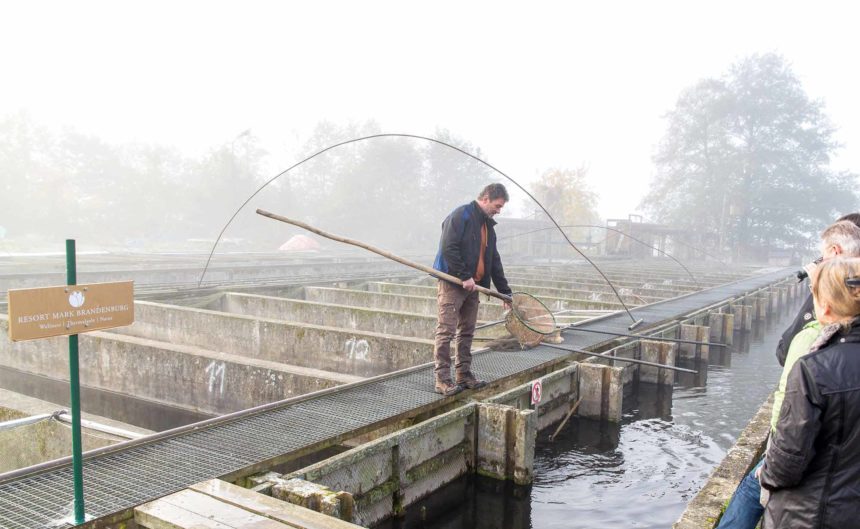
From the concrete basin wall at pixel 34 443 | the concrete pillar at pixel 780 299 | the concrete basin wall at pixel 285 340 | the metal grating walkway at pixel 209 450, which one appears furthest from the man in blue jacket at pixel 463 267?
the concrete pillar at pixel 780 299

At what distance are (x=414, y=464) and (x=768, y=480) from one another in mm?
3679

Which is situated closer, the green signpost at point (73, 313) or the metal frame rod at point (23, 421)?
the green signpost at point (73, 313)

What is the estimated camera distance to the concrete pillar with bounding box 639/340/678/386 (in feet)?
34.5

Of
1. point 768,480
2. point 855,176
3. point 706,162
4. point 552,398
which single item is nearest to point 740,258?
point 706,162

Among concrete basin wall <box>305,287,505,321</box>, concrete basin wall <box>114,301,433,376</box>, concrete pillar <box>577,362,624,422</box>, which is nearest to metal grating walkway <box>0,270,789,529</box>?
concrete pillar <box>577,362,624,422</box>

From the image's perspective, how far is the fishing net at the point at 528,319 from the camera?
8227 millimetres

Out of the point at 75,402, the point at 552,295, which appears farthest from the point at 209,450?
the point at 552,295

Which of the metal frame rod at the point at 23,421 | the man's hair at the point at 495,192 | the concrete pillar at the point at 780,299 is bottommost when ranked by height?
the concrete pillar at the point at 780,299

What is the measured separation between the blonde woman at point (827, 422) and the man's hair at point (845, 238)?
1.13m

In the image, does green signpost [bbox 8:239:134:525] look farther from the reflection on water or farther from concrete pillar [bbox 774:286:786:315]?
concrete pillar [bbox 774:286:786:315]

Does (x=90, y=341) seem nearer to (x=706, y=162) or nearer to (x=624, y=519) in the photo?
(x=624, y=519)

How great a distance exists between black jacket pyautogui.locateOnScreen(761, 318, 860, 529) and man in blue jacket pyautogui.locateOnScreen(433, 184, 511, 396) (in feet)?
13.2

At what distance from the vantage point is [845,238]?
3434 mm

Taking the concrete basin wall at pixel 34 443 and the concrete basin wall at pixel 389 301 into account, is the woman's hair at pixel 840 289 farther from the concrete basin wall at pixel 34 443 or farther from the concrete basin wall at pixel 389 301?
the concrete basin wall at pixel 389 301
